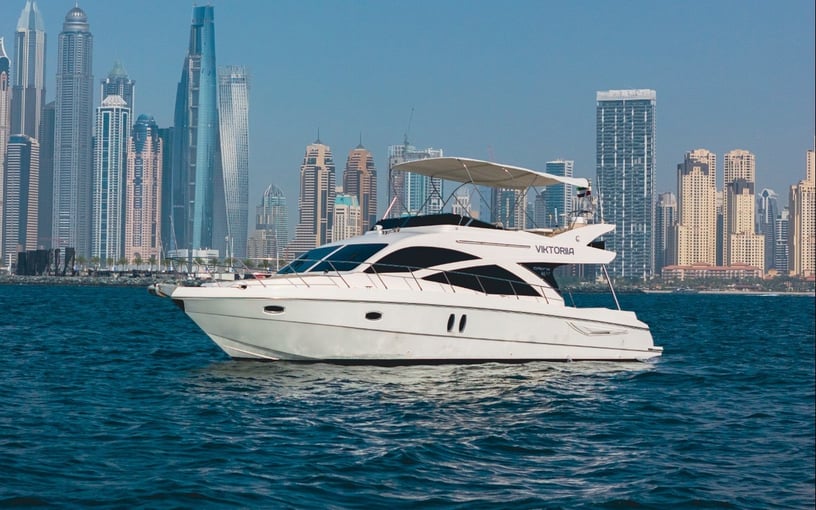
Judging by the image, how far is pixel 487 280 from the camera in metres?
21.7

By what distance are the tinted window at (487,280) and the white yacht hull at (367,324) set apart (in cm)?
38

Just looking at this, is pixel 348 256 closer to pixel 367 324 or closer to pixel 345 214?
pixel 367 324

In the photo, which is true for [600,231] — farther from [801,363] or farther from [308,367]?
[308,367]

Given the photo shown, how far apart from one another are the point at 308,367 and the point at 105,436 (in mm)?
6705

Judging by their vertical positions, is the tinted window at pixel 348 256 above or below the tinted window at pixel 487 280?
above

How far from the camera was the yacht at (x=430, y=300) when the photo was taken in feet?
63.9

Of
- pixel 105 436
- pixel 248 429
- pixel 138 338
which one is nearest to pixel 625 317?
pixel 248 429

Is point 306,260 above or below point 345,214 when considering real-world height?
below

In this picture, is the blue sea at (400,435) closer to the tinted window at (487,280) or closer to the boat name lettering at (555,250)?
the tinted window at (487,280)

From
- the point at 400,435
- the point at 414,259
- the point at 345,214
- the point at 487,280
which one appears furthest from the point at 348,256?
the point at 345,214

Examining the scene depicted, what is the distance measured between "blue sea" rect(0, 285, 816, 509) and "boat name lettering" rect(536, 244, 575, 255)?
2796mm

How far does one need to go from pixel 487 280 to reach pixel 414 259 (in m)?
1.72

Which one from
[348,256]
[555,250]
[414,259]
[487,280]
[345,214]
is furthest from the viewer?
[345,214]

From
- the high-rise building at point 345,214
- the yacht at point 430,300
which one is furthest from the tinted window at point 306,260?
the high-rise building at point 345,214
